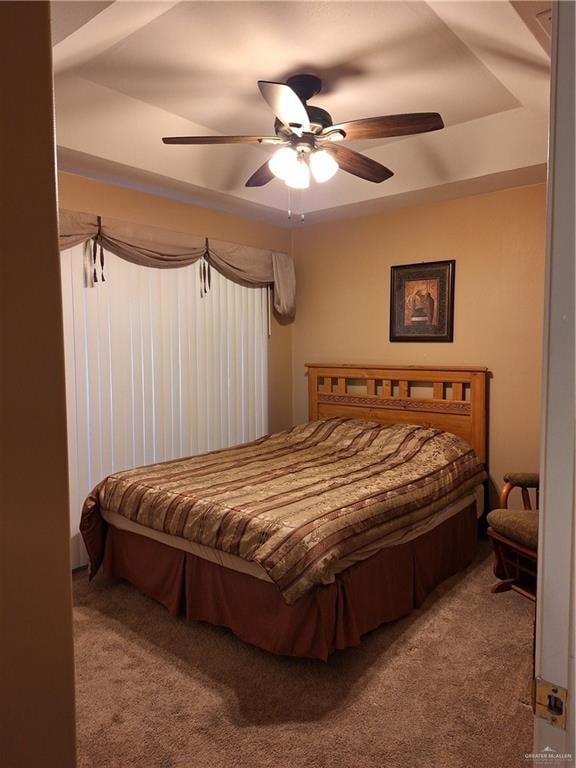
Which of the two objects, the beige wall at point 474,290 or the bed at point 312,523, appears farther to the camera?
the beige wall at point 474,290

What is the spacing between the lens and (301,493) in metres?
2.66

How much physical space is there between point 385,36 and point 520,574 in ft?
9.42

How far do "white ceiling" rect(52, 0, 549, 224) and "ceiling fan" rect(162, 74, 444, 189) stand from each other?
285 millimetres

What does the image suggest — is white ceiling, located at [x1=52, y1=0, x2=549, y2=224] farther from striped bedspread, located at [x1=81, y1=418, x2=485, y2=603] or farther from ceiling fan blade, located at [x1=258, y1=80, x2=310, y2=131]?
striped bedspread, located at [x1=81, y1=418, x2=485, y2=603]

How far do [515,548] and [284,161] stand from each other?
7.62 ft

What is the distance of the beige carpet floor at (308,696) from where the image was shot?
1780 mm

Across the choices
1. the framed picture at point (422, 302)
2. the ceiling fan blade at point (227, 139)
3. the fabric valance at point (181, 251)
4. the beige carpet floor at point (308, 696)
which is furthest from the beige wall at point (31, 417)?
the framed picture at point (422, 302)

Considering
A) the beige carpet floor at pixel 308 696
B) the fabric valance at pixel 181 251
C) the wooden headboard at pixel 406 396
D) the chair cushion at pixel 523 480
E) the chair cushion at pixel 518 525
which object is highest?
the fabric valance at pixel 181 251

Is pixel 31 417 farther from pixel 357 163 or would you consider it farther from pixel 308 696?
pixel 357 163

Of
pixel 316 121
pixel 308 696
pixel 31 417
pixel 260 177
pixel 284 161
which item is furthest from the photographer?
pixel 260 177

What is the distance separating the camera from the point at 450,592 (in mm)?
2947

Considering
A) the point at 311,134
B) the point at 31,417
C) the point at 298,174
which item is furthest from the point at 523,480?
the point at 31,417

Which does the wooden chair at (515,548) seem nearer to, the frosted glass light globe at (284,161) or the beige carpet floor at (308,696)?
the beige carpet floor at (308,696)

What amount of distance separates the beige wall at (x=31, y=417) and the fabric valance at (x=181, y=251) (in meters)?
2.65
